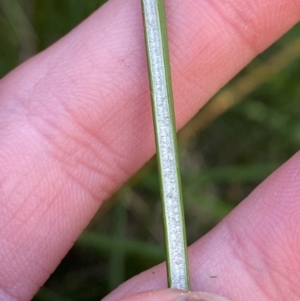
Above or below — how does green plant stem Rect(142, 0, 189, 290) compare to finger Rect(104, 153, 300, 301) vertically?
above

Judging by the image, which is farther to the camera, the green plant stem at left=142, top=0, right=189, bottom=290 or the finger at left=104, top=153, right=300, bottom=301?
the finger at left=104, top=153, right=300, bottom=301

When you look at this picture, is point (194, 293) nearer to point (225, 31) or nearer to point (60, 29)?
point (225, 31)

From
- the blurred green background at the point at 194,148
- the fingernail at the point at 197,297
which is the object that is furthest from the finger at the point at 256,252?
the blurred green background at the point at 194,148

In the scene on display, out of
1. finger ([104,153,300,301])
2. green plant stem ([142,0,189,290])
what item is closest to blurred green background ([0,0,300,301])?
finger ([104,153,300,301])

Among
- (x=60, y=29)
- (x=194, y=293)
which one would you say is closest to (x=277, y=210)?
(x=194, y=293)

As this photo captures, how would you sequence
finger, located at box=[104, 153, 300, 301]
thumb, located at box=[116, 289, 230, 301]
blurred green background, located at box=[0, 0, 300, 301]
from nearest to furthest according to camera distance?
thumb, located at box=[116, 289, 230, 301], finger, located at box=[104, 153, 300, 301], blurred green background, located at box=[0, 0, 300, 301]

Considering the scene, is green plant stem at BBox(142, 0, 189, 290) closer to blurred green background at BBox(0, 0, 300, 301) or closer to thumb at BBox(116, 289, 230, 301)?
thumb at BBox(116, 289, 230, 301)
